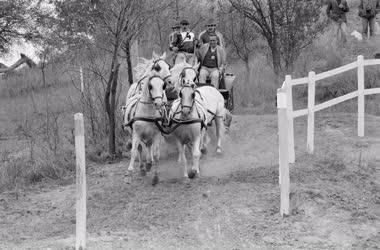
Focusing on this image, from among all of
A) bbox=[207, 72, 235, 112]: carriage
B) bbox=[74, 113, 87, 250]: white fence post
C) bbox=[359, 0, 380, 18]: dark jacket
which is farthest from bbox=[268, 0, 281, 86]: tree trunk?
bbox=[74, 113, 87, 250]: white fence post

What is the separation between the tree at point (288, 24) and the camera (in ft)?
64.2

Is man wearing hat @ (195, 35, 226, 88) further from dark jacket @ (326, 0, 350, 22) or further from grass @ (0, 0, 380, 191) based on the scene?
dark jacket @ (326, 0, 350, 22)

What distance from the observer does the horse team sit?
34.3 feet

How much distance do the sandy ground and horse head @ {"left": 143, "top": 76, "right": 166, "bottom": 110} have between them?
1.48 metres

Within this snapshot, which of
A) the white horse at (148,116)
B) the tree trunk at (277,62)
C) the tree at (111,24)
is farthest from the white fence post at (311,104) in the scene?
the tree trunk at (277,62)

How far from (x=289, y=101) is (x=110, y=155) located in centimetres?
493

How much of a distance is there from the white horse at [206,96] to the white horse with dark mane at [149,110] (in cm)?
53

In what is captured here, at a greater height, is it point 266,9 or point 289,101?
point 266,9

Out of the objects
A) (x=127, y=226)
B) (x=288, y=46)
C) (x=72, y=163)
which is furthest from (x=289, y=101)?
(x=288, y=46)

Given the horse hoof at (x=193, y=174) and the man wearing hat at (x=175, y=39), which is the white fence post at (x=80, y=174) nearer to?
the horse hoof at (x=193, y=174)

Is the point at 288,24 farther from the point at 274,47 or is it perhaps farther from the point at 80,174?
the point at 80,174

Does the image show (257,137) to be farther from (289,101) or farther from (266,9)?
(266,9)

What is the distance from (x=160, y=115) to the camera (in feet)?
35.0

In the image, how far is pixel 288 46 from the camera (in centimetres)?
1975
